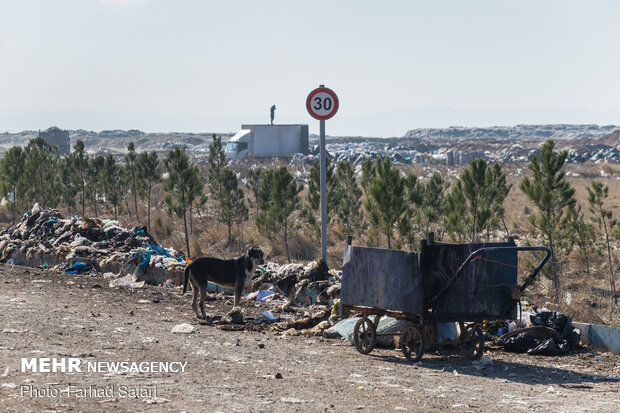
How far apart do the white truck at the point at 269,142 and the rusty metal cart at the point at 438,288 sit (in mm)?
85932

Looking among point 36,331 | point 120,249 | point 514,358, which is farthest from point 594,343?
point 120,249

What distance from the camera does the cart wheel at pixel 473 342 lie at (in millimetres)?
9477

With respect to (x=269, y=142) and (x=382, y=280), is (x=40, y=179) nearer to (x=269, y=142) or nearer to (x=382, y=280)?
(x=382, y=280)

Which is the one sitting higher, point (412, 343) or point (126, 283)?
point (412, 343)

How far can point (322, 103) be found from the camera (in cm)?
1362

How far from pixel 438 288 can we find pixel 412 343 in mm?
818

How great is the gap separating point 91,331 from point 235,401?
4.41 meters

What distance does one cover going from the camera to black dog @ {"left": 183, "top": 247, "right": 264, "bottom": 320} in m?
12.3

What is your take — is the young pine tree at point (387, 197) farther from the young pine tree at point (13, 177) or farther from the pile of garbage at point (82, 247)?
the young pine tree at point (13, 177)

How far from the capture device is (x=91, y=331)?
1072 cm

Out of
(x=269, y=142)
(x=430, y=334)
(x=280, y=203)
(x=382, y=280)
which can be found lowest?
(x=430, y=334)

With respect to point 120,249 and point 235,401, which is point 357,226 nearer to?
point 120,249

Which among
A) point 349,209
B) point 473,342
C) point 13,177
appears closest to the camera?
point 473,342

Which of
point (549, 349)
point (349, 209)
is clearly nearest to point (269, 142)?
point (349, 209)
